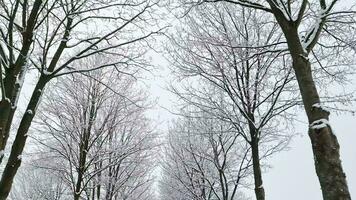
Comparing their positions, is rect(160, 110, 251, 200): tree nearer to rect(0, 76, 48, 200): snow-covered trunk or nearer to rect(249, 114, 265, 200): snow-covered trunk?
rect(249, 114, 265, 200): snow-covered trunk

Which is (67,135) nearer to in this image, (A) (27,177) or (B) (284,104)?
(B) (284,104)

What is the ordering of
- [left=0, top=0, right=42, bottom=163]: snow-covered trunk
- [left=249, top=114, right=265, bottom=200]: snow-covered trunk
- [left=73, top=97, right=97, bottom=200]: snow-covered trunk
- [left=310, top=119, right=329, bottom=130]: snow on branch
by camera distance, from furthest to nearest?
[left=73, top=97, right=97, bottom=200]: snow-covered trunk → [left=249, top=114, right=265, bottom=200]: snow-covered trunk → [left=0, top=0, right=42, bottom=163]: snow-covered trunk → [left=310, top=119, right=329, bottom=130]: snow on branch

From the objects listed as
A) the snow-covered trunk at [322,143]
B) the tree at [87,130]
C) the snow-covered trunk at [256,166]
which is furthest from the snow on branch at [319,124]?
the tree at [87,130]

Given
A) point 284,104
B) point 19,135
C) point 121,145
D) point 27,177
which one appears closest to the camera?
point 19,135

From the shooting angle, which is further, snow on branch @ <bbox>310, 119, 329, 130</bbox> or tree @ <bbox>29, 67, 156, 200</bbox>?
tree @ <bbox>29, 67, 156, 200</bbox>

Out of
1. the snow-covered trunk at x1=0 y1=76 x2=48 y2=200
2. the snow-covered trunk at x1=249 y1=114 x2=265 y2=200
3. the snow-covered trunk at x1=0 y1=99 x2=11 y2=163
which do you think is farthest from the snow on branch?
the snow-covered trunk at x1=0 y1=76 x2=48 y2=200

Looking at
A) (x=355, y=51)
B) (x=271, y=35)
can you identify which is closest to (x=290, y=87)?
(x=271, y=35)

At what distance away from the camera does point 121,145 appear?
39.3ft

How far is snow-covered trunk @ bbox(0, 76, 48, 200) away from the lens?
5.02 meters

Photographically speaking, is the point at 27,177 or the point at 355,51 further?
the point at 27,177

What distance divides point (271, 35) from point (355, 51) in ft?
7.79

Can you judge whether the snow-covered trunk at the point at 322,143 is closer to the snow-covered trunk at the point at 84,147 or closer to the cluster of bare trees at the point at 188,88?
the cluster of bare trees at the point at 188,88

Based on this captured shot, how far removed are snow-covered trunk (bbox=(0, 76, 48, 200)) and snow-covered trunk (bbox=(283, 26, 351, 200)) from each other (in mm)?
4133

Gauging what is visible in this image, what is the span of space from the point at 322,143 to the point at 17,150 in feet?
14.2
